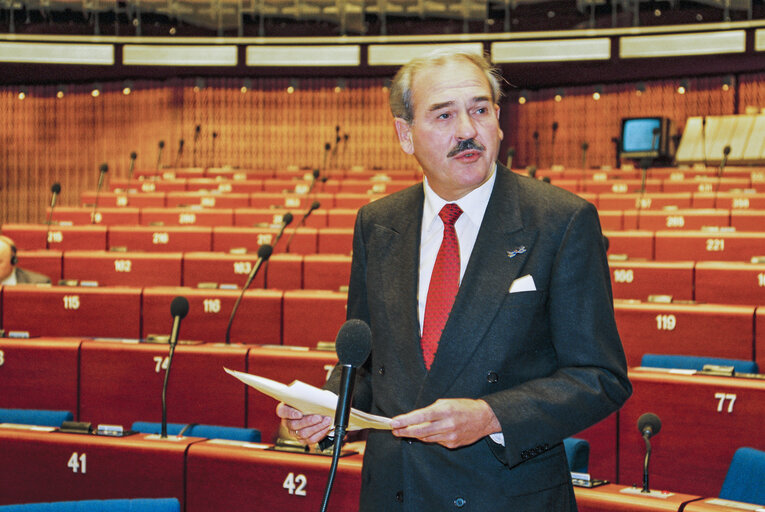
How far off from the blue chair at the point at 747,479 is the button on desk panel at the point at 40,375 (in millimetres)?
2847

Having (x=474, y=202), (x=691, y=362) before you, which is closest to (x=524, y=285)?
(x=474, y=202)

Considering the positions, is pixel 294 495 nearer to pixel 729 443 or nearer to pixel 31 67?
pixel 729 443

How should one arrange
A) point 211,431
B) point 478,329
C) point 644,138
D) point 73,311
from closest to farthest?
point 478,329 < point 211,431 < point 73,311 < point 644,138

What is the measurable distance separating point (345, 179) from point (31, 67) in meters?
4.62

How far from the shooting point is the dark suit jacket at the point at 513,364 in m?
1.38

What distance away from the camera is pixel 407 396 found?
58.2 inches

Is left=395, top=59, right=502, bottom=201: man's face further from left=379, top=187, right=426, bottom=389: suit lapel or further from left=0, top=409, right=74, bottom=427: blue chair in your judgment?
left=0, top=409, right=74, bottom=427: blue chair

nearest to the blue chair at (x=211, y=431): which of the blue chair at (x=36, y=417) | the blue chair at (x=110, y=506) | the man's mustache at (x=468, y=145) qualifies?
the blue chair at (x=36, y=417)

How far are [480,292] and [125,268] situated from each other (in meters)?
5.07

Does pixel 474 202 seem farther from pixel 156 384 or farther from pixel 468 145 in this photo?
pixel 156 384

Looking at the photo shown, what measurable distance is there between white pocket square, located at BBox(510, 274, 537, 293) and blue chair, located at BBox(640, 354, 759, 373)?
253 cm

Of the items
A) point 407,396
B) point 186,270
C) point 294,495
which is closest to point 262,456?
point 294,495

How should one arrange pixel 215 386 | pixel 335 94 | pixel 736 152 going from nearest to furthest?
1. pixel 215 386
2. pixel 736 152
3. pixel 335 94

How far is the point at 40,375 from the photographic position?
4027mm
